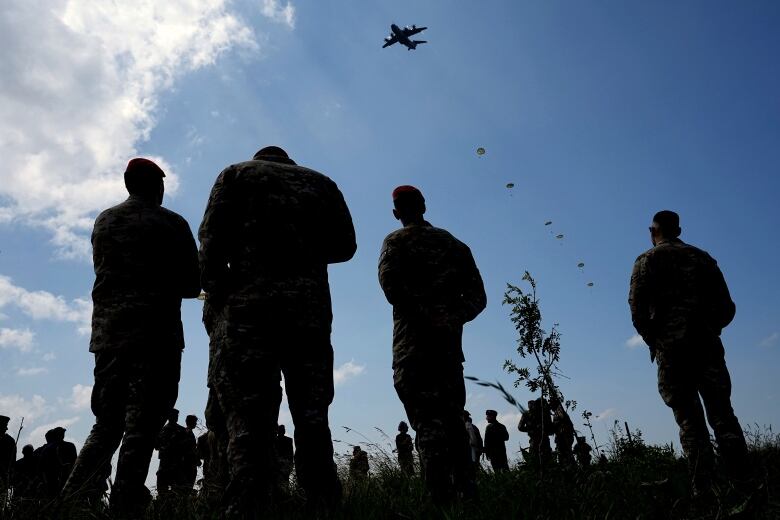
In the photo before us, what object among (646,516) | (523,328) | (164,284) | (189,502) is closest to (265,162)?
(164,284)

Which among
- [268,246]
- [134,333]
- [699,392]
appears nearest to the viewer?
[268,246]

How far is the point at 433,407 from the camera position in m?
4.34

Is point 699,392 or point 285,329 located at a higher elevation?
point 285,329

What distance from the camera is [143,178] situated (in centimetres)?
448

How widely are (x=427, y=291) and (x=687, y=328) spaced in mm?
2262

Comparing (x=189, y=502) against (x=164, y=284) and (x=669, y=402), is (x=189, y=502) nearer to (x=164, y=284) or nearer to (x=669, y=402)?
(x=164, y=284)

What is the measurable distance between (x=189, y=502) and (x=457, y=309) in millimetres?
2378

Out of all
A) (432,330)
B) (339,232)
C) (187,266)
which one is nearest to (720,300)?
(432,330)

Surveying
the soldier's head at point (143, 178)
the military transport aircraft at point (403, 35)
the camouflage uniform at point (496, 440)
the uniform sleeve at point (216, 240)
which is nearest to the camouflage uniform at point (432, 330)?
the uniform sleeve at point (216, 240)

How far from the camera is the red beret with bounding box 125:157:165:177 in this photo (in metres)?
4.46

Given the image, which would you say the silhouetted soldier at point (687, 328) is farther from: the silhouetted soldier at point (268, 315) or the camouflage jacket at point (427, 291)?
the silhouetted soldier at point (268, 315)

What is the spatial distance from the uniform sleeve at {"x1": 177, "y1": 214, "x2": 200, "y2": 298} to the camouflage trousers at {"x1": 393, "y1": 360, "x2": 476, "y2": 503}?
1648 mm

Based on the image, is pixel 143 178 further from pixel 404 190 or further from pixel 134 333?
pixel 404 190

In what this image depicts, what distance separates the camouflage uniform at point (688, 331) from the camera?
477 cm
